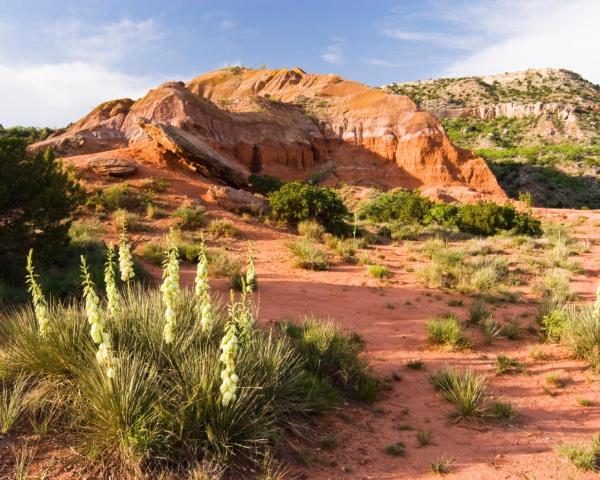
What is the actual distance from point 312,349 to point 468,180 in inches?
1201

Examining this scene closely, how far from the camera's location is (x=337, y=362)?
19.1 feet

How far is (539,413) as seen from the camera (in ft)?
17.4

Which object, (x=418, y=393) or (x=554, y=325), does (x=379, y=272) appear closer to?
(x=554, y=325)

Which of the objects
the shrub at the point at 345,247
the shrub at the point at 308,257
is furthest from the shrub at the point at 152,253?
the shrub at the point at 345,247

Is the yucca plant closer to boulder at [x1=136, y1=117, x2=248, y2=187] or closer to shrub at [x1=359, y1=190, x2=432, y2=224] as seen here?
boulder at [x1=136, y1=117, x2=248, y2=187]

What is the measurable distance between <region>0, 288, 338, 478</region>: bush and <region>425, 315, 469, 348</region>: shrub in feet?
9.75

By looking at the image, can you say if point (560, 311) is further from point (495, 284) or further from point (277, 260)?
Answer: point (277, 260)

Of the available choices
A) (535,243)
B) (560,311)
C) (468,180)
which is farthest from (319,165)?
(560,311)

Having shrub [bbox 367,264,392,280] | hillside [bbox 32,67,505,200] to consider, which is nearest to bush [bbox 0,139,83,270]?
shrub [bbox 367,264,392,280]

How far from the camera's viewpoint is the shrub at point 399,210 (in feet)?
72.7

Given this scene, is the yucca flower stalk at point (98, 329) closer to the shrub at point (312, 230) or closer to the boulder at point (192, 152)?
the shrub at point (312, 230)

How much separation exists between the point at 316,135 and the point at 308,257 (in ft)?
84.5

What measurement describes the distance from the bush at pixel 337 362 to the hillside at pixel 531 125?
3611 cm

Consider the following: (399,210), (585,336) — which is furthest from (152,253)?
(399,210)
